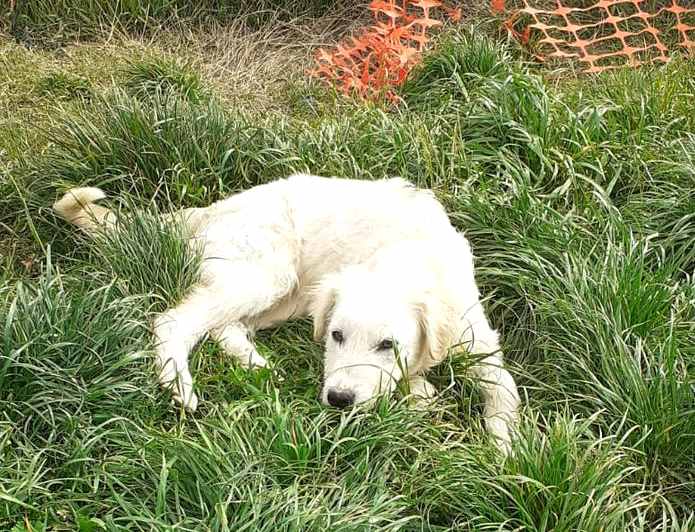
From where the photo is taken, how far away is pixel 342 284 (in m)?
4.31

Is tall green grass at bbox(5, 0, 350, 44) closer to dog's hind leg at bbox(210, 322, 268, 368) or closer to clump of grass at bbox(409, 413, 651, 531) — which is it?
dog's hind leg at bbox(210, 322, 268, 368)

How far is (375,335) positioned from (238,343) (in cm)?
91

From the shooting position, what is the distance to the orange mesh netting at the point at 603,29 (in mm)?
7152

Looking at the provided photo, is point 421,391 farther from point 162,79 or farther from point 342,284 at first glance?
point 162,79

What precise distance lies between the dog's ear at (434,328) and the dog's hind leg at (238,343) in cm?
76

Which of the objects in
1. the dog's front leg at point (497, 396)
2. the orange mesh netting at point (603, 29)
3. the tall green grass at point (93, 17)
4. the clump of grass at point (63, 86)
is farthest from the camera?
the tall green grass at point (93, 17)

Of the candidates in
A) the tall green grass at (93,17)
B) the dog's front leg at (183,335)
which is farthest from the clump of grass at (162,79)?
the dog's front leg at (183,335)

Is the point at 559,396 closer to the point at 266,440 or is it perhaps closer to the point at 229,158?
the point at 266,440

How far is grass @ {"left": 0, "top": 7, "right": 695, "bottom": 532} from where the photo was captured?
3.38 m

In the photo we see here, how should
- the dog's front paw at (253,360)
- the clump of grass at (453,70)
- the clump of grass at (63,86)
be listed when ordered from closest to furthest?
the dog's front paw at (253,360) → the clump of grass at (453,70) → the clump of grass at (63,86)

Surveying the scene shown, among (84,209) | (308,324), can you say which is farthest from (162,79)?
(308,324)

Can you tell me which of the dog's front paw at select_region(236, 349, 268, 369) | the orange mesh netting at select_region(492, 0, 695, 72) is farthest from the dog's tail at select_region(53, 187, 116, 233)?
the orange mesh netting at select_region(492, 0, 695, 72)

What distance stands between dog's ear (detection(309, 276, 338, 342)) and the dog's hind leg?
30 cm

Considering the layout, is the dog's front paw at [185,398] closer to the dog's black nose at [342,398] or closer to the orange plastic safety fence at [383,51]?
the dog's black nose at [342,398]
